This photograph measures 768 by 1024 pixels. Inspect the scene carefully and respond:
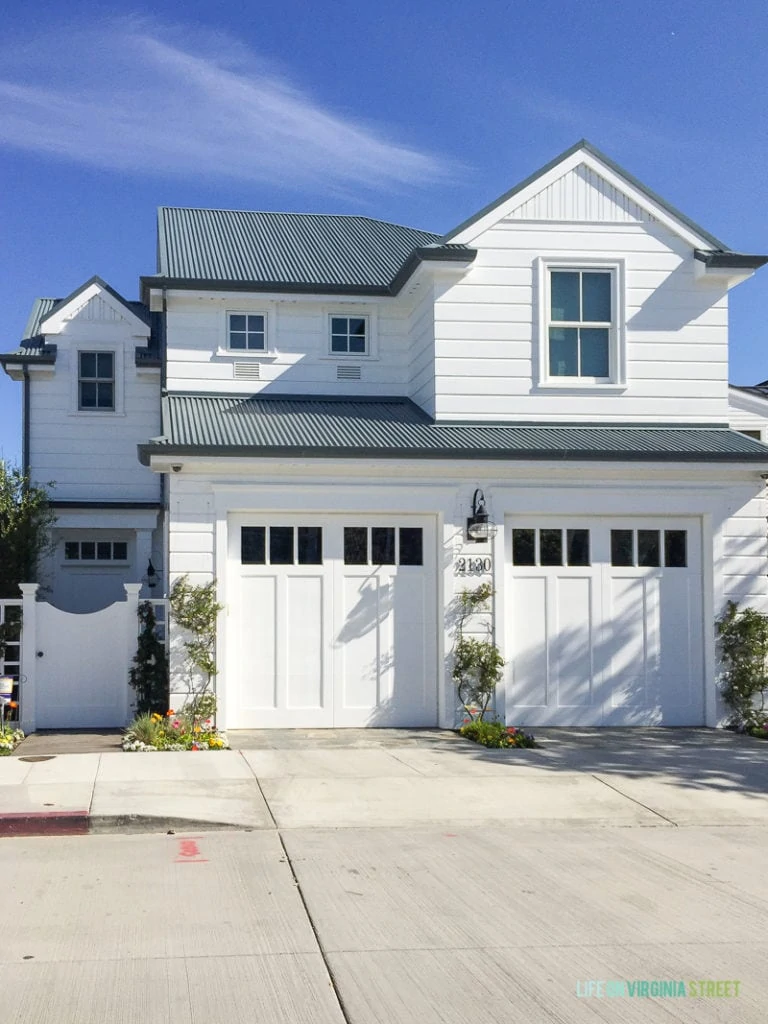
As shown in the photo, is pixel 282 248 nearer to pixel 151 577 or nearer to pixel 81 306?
pixel 81 306

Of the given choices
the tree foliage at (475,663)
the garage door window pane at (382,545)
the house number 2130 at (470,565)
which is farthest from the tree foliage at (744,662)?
the garage door window pane at (382,545)

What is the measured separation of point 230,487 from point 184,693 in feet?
7.97

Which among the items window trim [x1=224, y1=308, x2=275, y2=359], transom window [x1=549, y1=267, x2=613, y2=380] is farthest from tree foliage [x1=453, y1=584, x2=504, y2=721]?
window trim [x1=224, y1=308, x2=275, y2=359]

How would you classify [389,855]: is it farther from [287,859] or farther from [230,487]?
[230,487]

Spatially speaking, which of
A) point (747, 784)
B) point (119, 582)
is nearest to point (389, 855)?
point (747, 784)

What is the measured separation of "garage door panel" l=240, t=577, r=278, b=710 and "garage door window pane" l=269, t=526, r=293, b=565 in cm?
30

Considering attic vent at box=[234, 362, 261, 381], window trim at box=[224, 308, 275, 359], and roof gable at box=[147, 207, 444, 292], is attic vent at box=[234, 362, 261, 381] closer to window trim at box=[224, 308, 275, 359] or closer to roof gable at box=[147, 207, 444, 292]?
window trim at box=[224, 308, 275, 359]

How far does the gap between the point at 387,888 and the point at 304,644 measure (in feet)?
21.1

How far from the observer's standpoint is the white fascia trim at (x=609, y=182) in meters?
14.4

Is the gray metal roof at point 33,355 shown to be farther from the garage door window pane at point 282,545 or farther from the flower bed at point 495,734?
the flower bed at point 495,734

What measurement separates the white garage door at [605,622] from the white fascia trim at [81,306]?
889 centimetres

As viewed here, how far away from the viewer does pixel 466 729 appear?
13.2 meters

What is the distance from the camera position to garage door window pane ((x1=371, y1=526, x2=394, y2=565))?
1380 centimetres

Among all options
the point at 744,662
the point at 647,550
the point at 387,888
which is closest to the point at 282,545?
the point at 647,550
